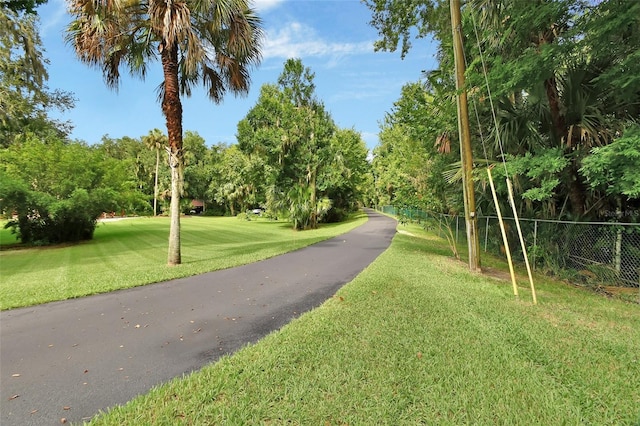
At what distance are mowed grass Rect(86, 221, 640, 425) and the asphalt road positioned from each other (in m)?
0.40

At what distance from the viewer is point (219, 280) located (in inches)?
274

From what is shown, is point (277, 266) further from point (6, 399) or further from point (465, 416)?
point (465, 416)

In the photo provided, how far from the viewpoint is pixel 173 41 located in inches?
320

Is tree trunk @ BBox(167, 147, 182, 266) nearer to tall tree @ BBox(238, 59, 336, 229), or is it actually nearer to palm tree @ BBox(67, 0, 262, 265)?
palm tree @ BBox(67, 0, 262, 265)

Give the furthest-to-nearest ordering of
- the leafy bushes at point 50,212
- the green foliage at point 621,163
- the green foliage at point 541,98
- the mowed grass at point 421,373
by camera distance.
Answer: the leafy bushes at point 50,212, the green foliage at point 541,98, the green foliage at point 621,163, the mowed grass at point 421,373

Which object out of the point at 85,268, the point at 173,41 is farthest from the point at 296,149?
the point at 85,268

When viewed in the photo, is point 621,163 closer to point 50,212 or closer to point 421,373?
point 421,373

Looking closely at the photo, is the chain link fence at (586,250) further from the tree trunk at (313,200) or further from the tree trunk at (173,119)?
the tree trunk at (313,200)

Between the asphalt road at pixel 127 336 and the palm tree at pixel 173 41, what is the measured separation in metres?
3.44

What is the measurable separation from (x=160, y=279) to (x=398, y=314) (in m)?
5.22

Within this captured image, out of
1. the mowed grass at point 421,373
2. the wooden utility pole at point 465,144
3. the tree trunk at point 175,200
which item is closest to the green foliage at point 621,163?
the mowed grass at point 421,373

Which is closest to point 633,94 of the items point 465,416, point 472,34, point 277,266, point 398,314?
point 472,34

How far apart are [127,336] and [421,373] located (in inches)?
138

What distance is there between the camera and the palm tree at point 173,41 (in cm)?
775
